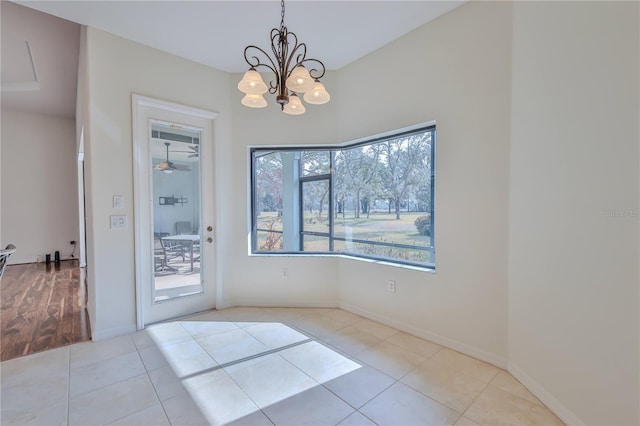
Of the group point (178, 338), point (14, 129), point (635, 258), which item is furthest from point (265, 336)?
point (14, 129)

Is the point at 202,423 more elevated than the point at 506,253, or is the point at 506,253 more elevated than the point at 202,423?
the point at 506,253

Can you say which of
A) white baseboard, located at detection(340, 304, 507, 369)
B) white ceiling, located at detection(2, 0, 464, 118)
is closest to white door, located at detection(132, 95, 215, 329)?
white ceiling, located at detection(2, 0, 464, 118)

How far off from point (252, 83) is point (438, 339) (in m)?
2.58

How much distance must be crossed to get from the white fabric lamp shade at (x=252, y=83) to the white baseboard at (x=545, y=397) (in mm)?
2594

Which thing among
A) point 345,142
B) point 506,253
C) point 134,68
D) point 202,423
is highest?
point 134,68

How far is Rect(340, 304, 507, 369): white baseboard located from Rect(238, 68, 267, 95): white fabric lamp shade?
247 centimetres

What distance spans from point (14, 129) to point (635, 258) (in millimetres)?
9307

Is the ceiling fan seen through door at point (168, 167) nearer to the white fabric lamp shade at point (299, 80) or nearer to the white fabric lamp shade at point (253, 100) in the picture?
the white fabric lamp shade at point (253, 100)

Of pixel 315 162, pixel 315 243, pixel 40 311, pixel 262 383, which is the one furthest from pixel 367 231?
pixel 40 311

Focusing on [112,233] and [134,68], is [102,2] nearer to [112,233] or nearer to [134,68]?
[134,68]

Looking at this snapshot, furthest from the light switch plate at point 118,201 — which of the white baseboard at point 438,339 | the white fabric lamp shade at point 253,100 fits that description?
the white baseboard at point 438,339

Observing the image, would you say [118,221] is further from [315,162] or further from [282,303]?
[315,162]

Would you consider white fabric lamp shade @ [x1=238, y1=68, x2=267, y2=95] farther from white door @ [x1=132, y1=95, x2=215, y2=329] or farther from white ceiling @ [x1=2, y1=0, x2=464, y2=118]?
white door @ [x1=132, y1=95, x2=215, y2=329]

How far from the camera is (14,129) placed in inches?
233
